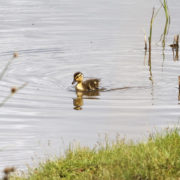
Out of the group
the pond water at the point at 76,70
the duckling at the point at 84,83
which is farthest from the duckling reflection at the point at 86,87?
the pond water at the point at 76,70

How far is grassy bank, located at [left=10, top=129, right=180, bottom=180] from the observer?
5941 mm

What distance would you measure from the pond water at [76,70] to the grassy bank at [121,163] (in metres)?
0.74

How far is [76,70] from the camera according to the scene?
1255 cm

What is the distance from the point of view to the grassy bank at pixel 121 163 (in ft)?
19.5

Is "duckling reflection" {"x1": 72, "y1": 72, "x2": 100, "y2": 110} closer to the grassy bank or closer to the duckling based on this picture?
the duckling

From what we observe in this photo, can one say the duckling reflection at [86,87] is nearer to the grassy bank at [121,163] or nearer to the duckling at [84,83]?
the duckling at [84,83]

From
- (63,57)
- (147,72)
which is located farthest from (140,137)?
(63,57)

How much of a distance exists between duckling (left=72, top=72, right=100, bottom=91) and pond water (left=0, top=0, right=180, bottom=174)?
0.20 meters

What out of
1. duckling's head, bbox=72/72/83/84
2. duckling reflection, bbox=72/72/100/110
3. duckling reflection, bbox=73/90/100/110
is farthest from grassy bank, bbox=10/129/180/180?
duckling's head, bbox=72/72/83/84

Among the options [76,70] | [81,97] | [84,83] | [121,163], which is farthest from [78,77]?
[121,163]

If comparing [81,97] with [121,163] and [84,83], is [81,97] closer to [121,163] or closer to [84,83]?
[84,83]

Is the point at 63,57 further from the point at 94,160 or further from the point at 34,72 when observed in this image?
the point at 94,160

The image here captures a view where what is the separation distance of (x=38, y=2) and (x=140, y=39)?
19.4ft

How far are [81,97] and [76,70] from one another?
151 centimetres
